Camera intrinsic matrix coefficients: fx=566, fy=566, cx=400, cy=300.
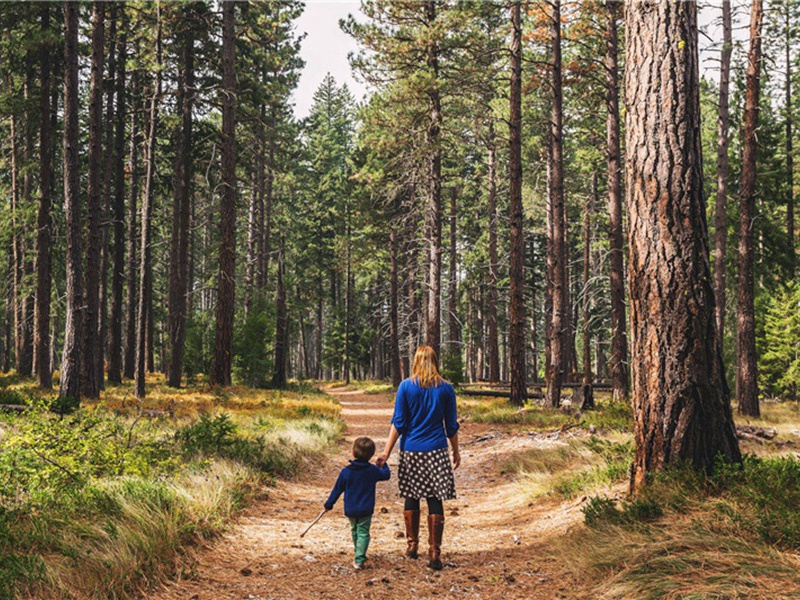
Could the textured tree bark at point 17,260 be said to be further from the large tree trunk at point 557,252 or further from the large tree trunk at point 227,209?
the large tree trunk at point 557,252

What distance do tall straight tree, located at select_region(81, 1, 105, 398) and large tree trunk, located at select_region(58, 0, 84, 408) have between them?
93 cm

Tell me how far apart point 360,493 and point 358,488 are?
48mm

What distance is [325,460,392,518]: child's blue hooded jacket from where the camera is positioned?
504 cm

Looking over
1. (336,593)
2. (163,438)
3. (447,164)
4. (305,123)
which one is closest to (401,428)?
(336,593)

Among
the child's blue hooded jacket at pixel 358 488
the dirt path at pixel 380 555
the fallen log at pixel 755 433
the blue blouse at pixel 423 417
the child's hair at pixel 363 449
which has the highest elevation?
the blue blouse at pixel 423 417

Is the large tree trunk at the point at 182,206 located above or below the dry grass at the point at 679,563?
above

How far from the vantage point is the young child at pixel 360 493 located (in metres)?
5.05

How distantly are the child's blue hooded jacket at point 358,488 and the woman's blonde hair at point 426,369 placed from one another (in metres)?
0.88

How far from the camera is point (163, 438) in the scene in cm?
898

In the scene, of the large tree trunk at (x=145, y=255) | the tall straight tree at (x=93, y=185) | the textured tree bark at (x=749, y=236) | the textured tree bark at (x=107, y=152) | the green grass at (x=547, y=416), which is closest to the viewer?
the green grass at (x=547, y=416)

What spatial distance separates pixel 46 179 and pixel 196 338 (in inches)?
336

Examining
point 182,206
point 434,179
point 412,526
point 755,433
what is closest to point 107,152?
point 182,206

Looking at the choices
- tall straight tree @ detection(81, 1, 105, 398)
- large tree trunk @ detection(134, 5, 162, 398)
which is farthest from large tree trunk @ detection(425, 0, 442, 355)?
tall straight tree @ detection(81, 1, 105, 398)

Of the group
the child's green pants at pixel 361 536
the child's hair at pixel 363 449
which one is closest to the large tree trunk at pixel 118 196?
the child's hair at pixel 363 449
